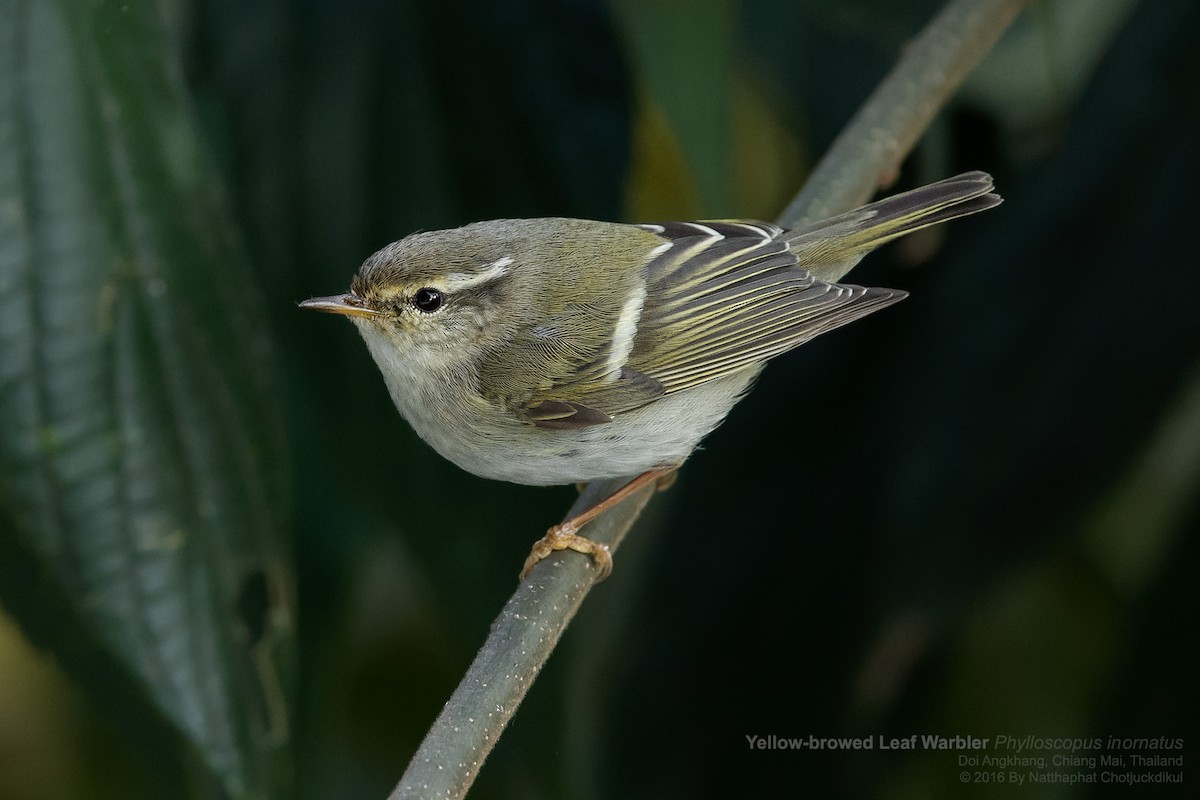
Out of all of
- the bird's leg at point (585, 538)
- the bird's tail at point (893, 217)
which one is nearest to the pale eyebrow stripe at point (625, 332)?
the bird's leg at point (585, 538)

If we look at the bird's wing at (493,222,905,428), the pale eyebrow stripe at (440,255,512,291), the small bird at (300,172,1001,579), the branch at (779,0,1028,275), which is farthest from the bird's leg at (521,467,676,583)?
the branch at (779,0,1028,275)

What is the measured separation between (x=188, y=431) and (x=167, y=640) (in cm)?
29

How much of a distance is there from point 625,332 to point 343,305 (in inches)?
22.8

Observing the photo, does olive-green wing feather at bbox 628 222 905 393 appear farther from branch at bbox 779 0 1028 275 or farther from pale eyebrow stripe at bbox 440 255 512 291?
pale eyebrow stripe at bbox 440 255 512 291

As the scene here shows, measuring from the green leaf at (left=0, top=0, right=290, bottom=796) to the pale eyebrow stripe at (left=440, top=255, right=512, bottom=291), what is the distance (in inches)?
21.9

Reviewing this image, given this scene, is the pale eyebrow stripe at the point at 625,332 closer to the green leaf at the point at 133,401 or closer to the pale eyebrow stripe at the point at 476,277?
the pale eyebrow stripe at the point at 476,277

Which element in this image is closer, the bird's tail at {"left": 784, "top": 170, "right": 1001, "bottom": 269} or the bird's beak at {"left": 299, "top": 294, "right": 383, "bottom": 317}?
the bird's beak at {"left": 299, "top": 294, "right": 383, "bottom": 317}

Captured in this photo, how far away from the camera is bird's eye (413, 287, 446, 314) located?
2.19 metres

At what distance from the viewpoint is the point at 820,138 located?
2.53 m

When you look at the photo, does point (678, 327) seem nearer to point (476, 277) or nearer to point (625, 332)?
point (625, 332)

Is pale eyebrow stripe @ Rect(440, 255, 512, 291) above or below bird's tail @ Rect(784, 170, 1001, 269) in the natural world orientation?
above

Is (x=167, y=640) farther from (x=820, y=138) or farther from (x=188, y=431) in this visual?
(x=820, y=138)

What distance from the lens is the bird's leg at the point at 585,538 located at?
Result: 6.19 feet

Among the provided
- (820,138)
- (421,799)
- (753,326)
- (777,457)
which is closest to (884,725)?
(777,457)
